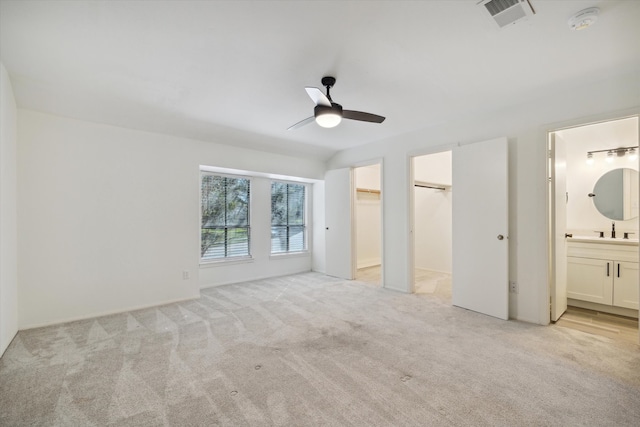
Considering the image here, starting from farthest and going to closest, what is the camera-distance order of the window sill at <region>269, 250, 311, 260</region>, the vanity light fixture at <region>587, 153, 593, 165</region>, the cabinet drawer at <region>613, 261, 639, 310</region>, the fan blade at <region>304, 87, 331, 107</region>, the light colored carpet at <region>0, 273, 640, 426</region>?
the window sill at <region>269, 250, 311, 260</region>
the vanity light fixture at <region>587, 153, 593, 165</region>
the cabinet drawer at <region>613, 261, 639, 310</region>
the fan blade at <region>304, 87, 331, 107</region>
the light colored carpet at <region>0, 273, 640, 426</region>

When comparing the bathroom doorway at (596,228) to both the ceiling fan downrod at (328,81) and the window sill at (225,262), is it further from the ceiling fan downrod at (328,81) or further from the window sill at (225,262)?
the window sill at (225,262)

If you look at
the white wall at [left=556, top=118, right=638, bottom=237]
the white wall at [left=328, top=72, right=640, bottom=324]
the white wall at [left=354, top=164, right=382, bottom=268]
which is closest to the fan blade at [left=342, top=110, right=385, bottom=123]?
the white wall at [left=328, top=72, right=640, bottom=324]

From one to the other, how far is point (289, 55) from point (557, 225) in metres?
3.40

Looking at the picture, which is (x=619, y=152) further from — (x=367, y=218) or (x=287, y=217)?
(x=287, y=217)

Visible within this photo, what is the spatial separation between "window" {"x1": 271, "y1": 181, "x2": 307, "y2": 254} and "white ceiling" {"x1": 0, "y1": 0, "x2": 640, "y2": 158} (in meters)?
2.37

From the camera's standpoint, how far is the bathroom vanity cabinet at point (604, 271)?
3.35 metres

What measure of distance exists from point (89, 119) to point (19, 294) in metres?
2.08

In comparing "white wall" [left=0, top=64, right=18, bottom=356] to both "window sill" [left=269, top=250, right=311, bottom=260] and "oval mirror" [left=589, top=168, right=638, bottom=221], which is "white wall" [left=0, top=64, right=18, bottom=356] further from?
"oval mirror" [left=589, top=168, right=638, bottom=221]

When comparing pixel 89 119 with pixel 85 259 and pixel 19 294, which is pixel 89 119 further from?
pixel 19 294

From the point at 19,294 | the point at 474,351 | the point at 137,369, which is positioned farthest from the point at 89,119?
the point at 474,351

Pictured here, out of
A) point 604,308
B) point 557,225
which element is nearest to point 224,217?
point 557,225

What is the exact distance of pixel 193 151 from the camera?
4.27 metres

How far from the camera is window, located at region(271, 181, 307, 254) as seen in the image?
5750mm

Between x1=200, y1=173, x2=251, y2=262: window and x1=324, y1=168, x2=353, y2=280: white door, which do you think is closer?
x1=200, y1=173, x2=251, y2=262: window
